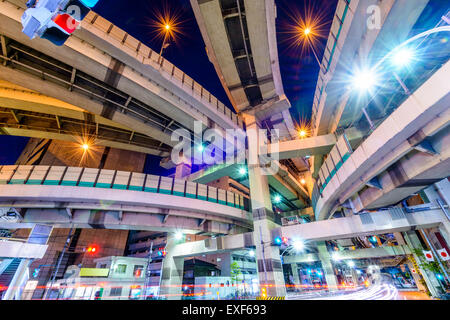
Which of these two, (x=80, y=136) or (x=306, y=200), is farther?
(x=306, y=200)

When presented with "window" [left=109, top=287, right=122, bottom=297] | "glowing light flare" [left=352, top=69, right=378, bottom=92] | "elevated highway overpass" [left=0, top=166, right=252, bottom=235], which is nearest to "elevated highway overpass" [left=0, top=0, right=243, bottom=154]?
"elevated highway overpass" [left=0, top=166, right=252, bottom=235]

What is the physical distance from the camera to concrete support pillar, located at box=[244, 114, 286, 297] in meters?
16.4

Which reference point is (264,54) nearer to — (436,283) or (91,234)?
(436,283)

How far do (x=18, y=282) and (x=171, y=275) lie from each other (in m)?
12.9

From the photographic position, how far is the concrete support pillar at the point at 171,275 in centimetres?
2020

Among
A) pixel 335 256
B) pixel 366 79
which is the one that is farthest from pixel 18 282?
pixel 335 256

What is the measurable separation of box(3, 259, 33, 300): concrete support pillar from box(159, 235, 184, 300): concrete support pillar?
11489mm

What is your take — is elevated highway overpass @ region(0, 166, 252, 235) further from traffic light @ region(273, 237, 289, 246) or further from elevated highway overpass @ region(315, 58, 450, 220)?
elevated highway overpass @ region(315, 58, 450, 220)

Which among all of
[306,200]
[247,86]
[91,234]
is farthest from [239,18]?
[91,234]

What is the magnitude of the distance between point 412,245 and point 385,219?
11219 mm

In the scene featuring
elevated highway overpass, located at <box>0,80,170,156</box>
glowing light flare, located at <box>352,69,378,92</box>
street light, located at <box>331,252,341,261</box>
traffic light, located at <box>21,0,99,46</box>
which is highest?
elevated highway overpass, located at <box>0,80,170,156</box>

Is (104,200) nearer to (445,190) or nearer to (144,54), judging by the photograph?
(144,54)

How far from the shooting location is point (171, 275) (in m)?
21.3

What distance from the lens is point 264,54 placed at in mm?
21047
